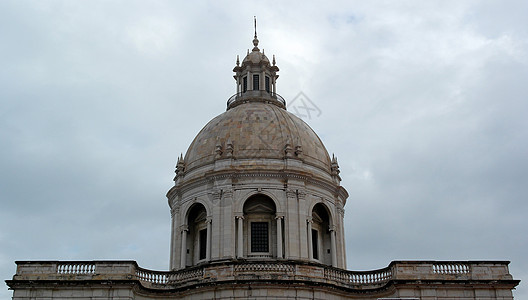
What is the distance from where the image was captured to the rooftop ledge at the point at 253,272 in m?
35.4

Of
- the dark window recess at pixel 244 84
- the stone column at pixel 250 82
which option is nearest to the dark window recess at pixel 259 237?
the stone column at pixel 250 82

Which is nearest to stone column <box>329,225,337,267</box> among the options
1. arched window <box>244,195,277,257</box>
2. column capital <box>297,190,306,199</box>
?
column capital <box>297,190,306,199</box>

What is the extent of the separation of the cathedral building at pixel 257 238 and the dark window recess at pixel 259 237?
67mm

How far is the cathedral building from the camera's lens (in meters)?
35.3

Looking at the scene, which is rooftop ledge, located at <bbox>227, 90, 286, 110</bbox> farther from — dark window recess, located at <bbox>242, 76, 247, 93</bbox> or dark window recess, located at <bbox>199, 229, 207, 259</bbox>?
dark window recess, located at <bbox>199, 229, 207, 259</bbox>

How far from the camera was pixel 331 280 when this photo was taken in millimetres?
36625

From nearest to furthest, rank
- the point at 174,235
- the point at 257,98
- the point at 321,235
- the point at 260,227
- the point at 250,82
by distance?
the point at 260,227 < the point at 174,235 < the point at 321,235 < the point at 257,98 < the point at 250,82

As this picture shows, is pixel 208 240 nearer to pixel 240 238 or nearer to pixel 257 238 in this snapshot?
pixel 240 238

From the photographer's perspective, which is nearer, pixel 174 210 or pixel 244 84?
pixel 174 210

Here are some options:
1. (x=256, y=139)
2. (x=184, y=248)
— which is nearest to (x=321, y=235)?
(x=256, y=139)

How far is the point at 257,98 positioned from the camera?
159 ft

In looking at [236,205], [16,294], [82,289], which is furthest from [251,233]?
[16,294]

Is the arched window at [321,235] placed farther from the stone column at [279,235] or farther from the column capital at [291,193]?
the stone column at [279,235]

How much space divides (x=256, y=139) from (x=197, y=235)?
7.60 metres
